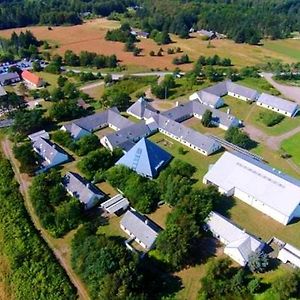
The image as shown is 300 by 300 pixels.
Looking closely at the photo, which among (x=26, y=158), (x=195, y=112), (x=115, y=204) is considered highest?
(x=26, y=158)

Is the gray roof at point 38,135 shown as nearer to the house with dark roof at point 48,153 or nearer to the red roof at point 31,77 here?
the house with dark roof at point 48,153

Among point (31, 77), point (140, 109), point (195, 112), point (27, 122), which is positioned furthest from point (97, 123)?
point (31, 77)

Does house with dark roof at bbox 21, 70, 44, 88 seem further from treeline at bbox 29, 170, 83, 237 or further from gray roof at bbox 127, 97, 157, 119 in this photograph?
treeline at bbox 29, 170, 83, 237

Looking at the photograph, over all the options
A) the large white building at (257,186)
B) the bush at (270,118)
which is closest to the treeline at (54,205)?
the large white building at (257,186)

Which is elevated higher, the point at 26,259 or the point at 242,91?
the point at 242,91

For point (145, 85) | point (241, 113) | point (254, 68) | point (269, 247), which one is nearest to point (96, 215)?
point (269, 247)

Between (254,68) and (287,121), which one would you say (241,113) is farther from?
(254,68)

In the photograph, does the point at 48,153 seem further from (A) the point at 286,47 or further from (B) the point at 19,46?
(A) the point at 286,47
